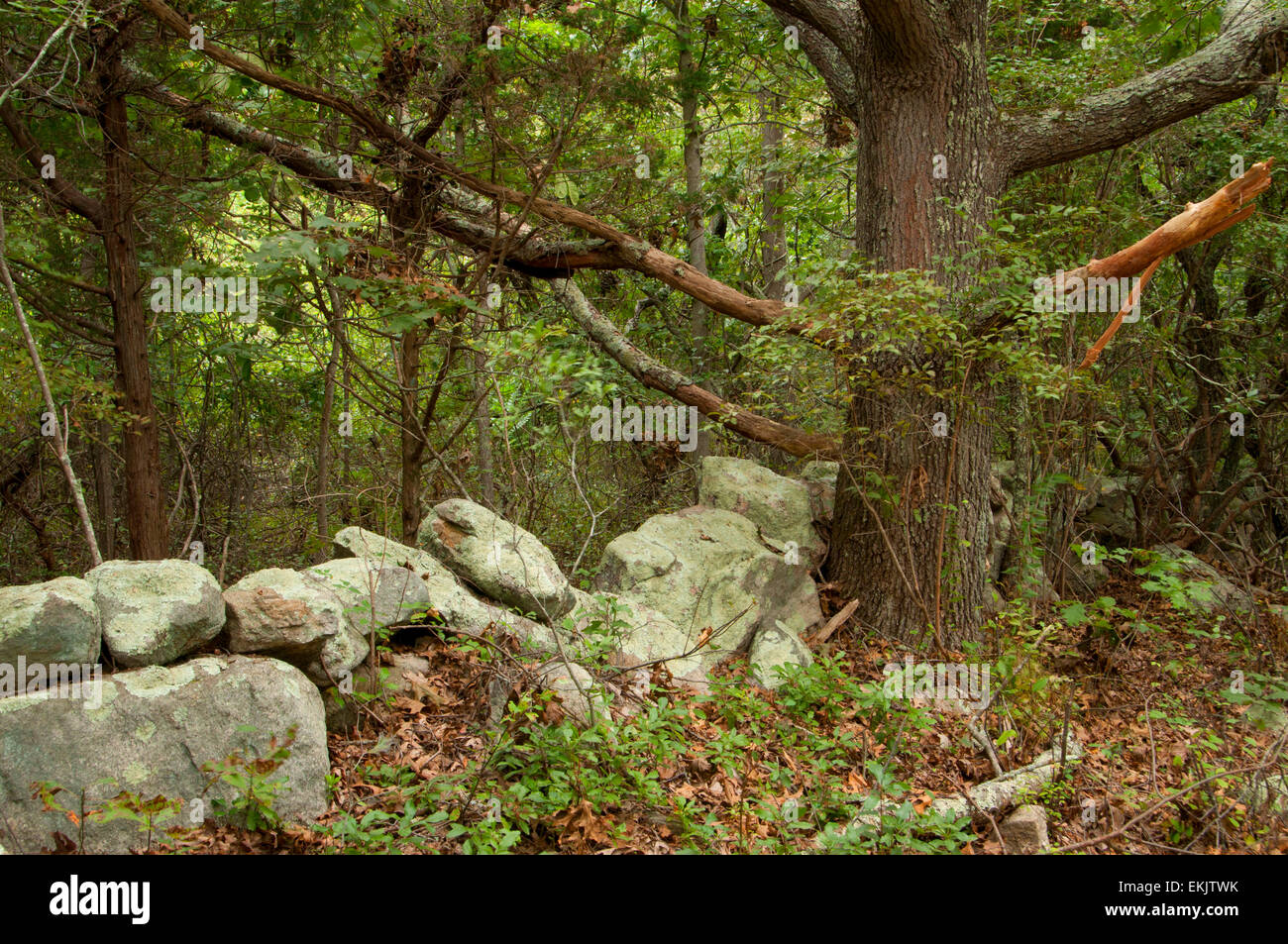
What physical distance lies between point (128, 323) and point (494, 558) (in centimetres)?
290

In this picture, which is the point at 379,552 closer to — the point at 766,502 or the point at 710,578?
the point at 710,578

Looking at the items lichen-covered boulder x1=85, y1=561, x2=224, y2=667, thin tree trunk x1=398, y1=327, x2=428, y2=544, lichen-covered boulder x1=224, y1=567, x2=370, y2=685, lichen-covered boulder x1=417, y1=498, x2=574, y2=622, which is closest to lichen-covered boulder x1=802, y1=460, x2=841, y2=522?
lichen-covered boulder x1=417, y1=498, x2=574, y2=622

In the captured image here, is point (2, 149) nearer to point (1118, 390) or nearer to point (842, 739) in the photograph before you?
point (842, 739)

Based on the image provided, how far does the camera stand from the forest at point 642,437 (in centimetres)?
380

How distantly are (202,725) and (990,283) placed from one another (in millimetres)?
5108

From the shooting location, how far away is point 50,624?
11.2ft

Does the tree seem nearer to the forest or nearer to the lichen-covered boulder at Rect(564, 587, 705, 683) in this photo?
the forest

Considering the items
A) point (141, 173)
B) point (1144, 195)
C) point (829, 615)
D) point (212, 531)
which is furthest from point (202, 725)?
point (1144, 195)

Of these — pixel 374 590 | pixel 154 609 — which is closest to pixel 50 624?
pixel 154 609

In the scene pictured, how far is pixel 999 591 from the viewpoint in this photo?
7.35 metres

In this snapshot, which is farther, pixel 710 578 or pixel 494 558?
pixel 710 578

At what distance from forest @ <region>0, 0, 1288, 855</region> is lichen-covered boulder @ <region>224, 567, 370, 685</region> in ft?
0.08

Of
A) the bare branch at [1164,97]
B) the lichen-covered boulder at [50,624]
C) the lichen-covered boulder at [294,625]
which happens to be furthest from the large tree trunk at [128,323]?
the bare branch at [1164,97]

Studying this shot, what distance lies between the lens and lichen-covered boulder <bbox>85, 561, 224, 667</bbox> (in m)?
3.63
